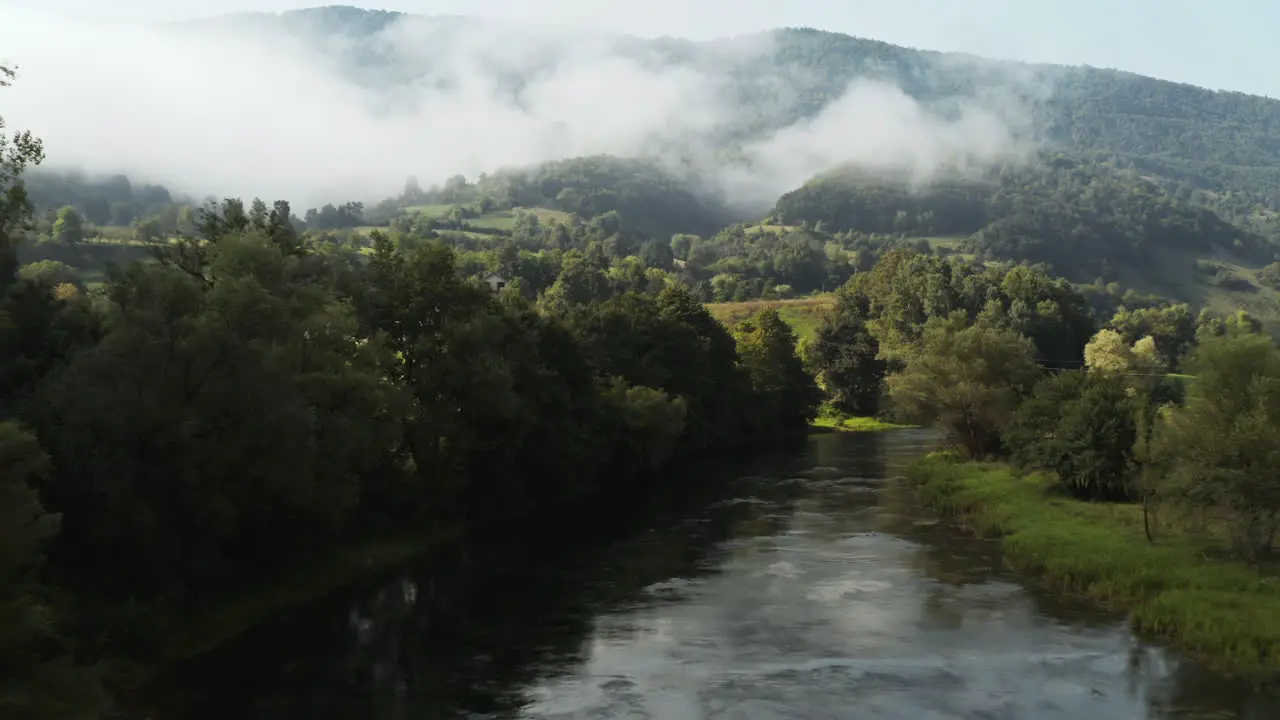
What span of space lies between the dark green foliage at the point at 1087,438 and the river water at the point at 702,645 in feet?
37.2

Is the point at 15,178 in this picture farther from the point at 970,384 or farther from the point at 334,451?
the point at 970,384

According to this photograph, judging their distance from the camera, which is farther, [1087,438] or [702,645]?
[1087,438]

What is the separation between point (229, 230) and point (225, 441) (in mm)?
25854

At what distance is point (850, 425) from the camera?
184500 millimetres

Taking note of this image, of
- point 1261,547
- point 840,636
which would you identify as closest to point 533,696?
point 840,636

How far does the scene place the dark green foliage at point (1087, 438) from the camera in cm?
7369

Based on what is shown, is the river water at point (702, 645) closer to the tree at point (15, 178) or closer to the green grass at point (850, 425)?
the tree at point (15, 178)

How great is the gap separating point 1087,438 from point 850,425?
4336 inches

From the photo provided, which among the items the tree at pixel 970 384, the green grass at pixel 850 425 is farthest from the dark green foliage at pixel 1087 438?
the green grass at pixel 850 425

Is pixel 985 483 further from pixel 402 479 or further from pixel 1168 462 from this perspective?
pixel 402 479

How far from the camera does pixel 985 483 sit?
291ft

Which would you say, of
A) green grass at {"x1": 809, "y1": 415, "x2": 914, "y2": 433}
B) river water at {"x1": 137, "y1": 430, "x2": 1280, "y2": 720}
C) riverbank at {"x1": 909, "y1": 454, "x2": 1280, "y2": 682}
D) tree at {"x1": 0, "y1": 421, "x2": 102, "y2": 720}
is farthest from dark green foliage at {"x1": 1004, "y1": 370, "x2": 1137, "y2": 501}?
green grass at {"x1": 809, "y1": 415, "x2": 914, "y2": 433}

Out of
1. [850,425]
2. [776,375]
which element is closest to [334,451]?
[776,375]

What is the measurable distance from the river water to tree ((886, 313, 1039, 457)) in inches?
1366
